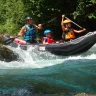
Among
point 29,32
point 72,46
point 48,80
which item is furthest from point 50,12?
point 48,80

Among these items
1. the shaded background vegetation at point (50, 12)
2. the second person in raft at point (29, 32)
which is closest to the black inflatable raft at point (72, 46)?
the second person in raft at point (29, 32)

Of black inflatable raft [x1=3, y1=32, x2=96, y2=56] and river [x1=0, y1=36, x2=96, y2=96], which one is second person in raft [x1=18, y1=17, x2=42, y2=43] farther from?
river [x1=0, y1=36, x2=96, y2=96]

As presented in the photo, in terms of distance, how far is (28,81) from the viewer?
26.6ft

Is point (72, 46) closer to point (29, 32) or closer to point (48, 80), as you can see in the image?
point (29, 32)

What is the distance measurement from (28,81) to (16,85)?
527 mm

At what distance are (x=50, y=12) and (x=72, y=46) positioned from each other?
8.74 meters

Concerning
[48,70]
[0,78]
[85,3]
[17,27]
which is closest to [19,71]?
[48,70]

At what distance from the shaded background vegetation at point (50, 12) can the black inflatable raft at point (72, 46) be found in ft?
21.5

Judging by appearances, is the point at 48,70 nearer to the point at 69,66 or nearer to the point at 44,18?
the point at 69,66

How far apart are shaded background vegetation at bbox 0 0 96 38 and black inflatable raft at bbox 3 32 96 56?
6552 mm

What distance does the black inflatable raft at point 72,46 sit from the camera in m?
12.7

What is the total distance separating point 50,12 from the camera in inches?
842

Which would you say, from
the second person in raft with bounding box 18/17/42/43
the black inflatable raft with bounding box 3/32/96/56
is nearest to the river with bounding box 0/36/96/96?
the black inflatable raft with bounding box 3/32/96/56

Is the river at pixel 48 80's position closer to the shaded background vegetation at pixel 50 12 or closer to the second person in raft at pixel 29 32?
the second person in raft at pixel 29 32
